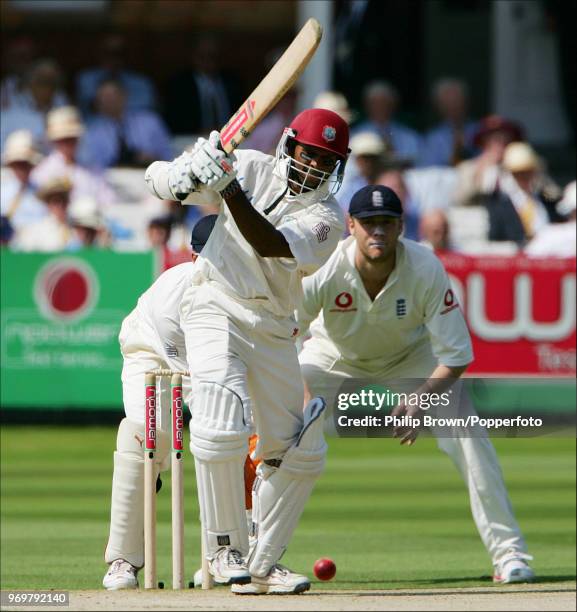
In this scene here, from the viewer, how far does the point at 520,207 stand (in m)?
13.7

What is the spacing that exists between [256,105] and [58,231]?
7604 millimetres

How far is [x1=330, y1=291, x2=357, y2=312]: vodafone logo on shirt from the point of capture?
7289 mm

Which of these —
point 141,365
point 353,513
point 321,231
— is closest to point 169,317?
point 141,365

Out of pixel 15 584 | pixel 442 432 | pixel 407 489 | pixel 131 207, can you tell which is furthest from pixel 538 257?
pixel 15 584

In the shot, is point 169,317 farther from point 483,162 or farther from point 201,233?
point 483,162

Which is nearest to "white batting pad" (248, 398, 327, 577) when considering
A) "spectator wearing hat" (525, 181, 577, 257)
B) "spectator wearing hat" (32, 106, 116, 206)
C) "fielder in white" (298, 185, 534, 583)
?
"fielder in white" (298, 185, 534, 583)

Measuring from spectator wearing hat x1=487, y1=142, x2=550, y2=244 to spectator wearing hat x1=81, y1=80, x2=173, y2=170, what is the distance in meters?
3.45

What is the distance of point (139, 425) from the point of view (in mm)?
6328

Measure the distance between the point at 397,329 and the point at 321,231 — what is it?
5.67 feet

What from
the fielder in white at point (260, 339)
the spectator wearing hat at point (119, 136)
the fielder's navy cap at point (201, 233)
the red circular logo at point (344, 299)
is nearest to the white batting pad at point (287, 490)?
the fielder in white at point (260, 339)

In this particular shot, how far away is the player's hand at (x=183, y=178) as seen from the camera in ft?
17.7

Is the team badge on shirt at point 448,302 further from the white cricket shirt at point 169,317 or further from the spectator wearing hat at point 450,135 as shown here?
the spectator wearing hat at point 450,135

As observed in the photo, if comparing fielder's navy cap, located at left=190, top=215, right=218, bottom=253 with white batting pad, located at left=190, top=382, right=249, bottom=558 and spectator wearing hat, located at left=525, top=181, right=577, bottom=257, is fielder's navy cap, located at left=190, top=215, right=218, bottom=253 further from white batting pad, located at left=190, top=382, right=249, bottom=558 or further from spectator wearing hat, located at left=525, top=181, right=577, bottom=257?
spectator wearing hat, located at left=525, top=181, right=577, bottom=257

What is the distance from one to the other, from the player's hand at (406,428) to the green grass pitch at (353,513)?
64 centimetres
